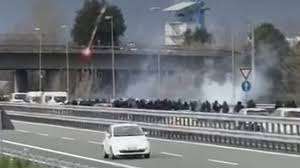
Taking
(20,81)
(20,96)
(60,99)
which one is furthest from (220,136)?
(20,81)

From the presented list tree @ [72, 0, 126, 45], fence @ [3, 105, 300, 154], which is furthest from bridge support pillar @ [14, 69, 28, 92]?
fence @ [3, 105, 300, 154]

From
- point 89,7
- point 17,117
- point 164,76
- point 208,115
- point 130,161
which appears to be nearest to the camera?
point 130,161

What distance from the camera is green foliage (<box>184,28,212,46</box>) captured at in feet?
463

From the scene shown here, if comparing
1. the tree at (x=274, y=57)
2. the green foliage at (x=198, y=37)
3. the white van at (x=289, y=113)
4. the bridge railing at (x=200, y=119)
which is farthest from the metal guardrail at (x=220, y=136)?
the green foliage at (x=198, y=37)

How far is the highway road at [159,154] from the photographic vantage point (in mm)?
23891

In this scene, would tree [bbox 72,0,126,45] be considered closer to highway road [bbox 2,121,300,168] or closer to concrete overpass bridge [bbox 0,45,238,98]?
concrete overpass bridge [bbox 0,45,238,98]

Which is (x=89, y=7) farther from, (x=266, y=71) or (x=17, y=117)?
(x=17, y=117)

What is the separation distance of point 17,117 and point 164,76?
183 feet

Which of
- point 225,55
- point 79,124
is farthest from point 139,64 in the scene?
point 79,124

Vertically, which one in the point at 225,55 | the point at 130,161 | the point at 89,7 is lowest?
the point at 130,161

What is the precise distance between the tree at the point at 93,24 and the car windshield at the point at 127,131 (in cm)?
10579

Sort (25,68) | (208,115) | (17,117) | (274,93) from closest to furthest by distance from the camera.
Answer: (208,115) < (17,117) < (274,93) < (25,68)

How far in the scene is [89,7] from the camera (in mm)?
140750

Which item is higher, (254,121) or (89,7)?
(89,7)
